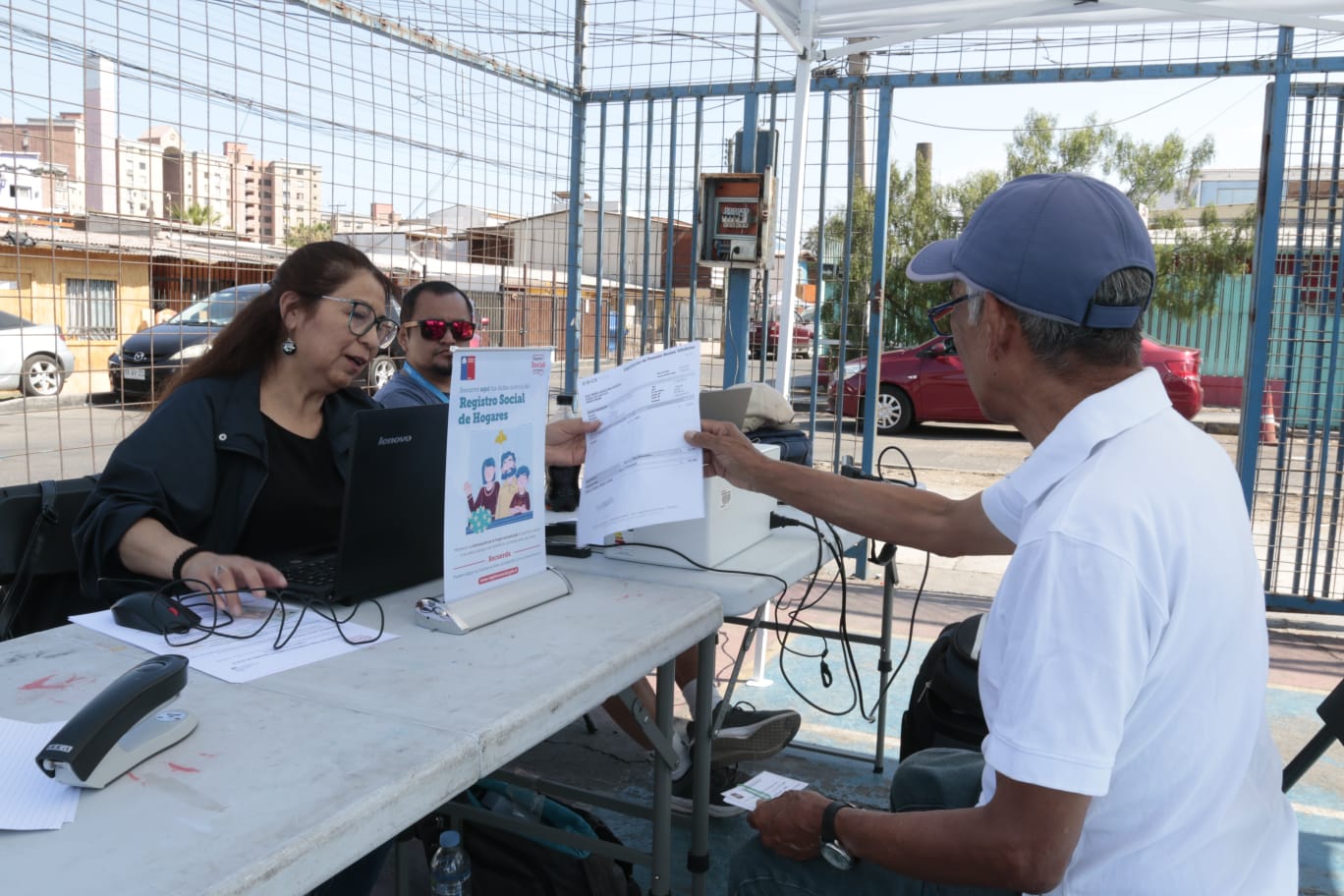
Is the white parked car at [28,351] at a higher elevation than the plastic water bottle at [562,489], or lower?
higher

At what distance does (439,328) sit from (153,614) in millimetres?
1994

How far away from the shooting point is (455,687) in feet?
4.92

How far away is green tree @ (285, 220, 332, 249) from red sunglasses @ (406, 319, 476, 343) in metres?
0.71

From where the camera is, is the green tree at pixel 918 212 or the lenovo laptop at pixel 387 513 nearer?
the lenovo laptop at pixel 387 513

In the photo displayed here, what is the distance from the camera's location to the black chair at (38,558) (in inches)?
85.5

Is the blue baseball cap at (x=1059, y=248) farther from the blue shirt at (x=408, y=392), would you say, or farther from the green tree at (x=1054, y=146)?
the green tree at (x=1054, y=146)

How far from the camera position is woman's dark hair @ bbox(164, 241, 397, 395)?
236cm

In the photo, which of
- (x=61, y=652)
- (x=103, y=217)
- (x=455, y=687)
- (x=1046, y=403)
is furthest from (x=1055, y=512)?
(x=103, y=217)

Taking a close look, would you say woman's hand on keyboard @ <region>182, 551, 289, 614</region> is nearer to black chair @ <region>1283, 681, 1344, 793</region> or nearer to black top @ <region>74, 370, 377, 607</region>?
black top @ <region>74, 370, 377, 607</region>

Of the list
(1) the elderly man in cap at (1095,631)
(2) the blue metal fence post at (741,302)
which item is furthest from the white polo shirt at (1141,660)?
(2) the blue metal fence post at (741,302)

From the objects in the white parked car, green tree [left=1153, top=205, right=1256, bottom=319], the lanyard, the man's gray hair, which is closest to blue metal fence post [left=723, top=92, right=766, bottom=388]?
the lanyard

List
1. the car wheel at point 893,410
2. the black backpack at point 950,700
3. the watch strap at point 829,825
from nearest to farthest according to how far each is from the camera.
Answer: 1. the watch strap at point 829,825
2. the black backpack at point 950,700
3. the car wheel at point 893,410

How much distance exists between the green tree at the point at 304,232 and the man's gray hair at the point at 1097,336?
3189 millimetres

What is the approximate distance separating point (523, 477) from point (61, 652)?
0.80 m
